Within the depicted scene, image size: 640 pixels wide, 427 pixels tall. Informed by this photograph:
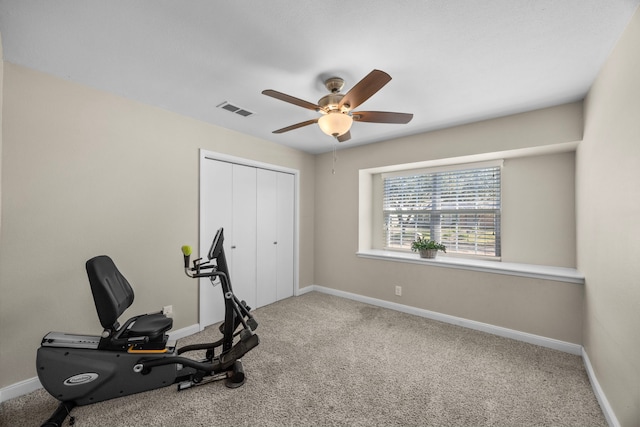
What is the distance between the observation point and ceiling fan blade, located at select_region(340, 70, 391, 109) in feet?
5.18

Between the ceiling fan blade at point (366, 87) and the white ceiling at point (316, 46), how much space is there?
274mm

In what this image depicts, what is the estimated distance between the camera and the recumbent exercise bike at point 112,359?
1688 mm

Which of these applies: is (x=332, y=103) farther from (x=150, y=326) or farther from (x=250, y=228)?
(x=250, y=228)

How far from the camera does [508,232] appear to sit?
326cm

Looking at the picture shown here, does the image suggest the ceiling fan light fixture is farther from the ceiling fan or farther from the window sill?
the window sill

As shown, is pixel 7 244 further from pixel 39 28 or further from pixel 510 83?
pixel 510 83

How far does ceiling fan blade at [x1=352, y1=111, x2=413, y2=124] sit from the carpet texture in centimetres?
210

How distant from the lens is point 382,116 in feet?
7.09

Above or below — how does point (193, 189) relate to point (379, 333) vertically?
above

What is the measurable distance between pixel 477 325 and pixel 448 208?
1498 mm

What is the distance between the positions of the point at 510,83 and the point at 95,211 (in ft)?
12.1

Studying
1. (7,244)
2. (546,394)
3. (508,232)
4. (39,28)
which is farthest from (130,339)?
(508,232)

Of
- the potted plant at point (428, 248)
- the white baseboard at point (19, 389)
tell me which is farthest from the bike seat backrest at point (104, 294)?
the potted plant at point (428, 248)

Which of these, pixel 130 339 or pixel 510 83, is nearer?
pixel 130 339
